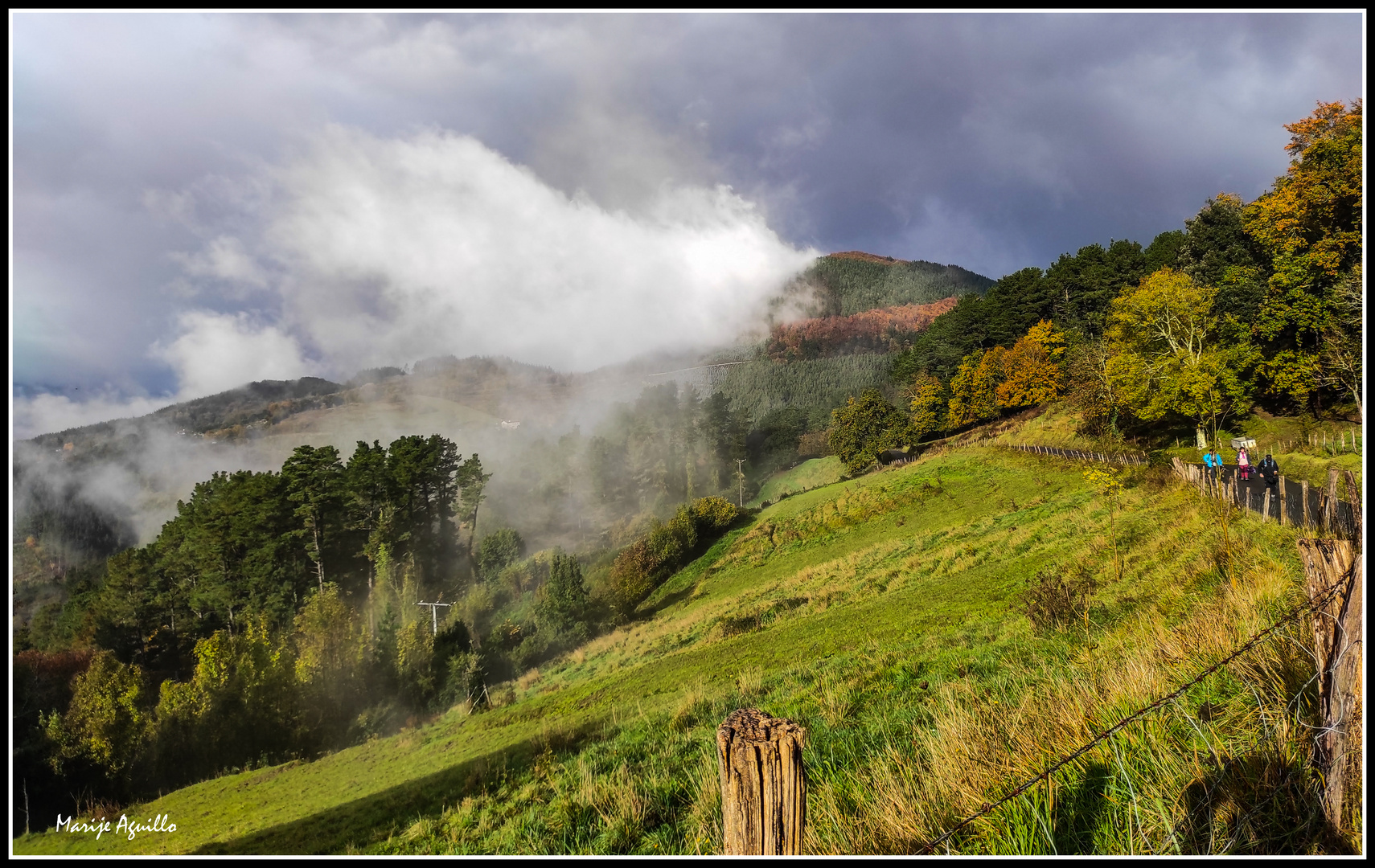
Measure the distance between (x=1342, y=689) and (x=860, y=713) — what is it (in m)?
5.30

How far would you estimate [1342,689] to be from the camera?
2.81 m

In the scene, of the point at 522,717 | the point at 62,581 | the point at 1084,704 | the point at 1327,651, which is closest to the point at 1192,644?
the point at 1084,704

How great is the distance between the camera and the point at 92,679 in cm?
3641

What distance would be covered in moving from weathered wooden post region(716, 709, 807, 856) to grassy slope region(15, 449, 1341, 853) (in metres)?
2.22

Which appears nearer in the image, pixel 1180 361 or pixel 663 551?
pixel 1180 361

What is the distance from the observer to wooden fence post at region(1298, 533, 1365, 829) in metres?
2.75

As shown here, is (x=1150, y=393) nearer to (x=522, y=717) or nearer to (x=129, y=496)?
(x=522, y=717)

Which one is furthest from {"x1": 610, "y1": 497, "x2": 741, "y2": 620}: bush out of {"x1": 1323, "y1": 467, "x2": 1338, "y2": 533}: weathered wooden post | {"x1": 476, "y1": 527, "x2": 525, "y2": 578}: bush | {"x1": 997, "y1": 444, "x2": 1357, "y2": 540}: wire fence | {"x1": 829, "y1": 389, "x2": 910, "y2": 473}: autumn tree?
{"x1": 1323, "y1": 467, "x2": 1338, "y2": 533}: weathered wooden post

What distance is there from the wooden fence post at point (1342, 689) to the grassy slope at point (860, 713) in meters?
0.65

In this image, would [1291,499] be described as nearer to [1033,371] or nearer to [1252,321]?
[1252,321]

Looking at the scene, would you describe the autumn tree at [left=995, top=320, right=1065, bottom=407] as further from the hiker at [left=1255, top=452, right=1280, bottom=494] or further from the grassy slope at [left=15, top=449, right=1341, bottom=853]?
the hiker at [left=1255, top=452, right=1280, bottom=494]

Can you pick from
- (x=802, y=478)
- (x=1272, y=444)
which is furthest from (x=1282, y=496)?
(x=802, y=478)

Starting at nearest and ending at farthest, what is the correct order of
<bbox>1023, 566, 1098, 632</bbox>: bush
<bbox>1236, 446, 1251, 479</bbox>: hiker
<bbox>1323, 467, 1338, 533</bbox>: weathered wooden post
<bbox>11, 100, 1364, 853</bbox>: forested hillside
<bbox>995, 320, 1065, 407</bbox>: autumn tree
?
<bbox>11, 100, 1364, 853</bbox>: forested hillside
<bbox>1323, 467, 1338, 533</bbox>: weathered wooden post
<bbox>1023, 566, 1098, 632</bbox>: bush
<bbox>1236, 446, 1251, 479</bbox>: hiker
<bbox>995, 320, 1065, 407</bbox>: autumn tree

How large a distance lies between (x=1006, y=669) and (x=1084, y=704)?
9.54 ft
